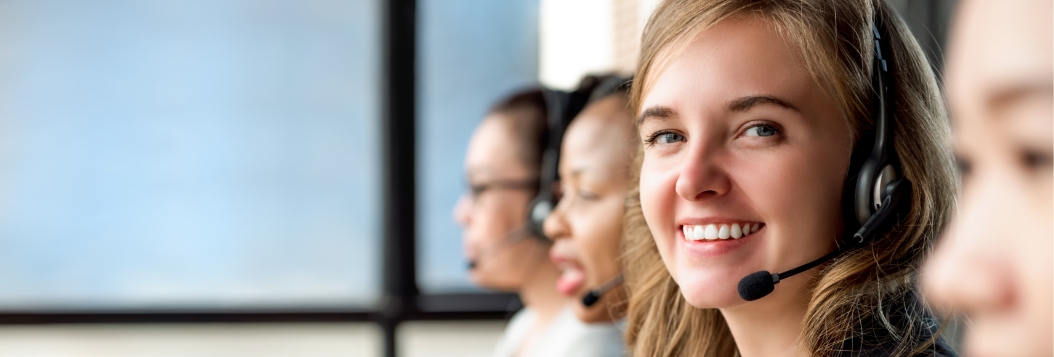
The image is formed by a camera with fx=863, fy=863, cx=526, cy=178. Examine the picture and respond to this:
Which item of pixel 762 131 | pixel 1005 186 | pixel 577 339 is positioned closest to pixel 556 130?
pixel 577 339

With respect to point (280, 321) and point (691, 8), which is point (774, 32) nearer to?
point (691, 8)

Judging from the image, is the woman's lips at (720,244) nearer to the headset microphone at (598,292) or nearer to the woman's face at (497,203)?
the headset microphone at (598,292)

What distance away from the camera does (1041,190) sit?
323mm

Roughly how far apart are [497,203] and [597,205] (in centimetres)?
50

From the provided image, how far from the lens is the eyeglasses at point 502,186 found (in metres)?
1.89

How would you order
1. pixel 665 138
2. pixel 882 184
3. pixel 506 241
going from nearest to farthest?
pixel 882 184 → pixel 665 138 → pixel 506 241

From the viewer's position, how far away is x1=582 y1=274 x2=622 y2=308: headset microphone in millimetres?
1458

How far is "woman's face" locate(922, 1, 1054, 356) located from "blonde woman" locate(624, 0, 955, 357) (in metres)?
0.51

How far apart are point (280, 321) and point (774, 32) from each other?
8.84 ft

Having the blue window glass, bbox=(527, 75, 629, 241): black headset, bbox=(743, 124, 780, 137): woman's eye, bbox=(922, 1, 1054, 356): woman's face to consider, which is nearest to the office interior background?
the blue window glass

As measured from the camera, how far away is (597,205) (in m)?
1.46

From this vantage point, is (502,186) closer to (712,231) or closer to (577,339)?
(577,339)

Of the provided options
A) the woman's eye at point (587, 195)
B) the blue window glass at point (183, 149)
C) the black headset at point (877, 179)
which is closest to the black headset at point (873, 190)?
the black headset at point (877, 179)

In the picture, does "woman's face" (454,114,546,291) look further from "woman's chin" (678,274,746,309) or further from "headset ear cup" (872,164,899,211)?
"headset ear cup" (872,164,899,211)
